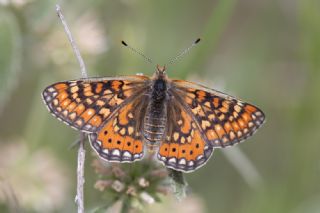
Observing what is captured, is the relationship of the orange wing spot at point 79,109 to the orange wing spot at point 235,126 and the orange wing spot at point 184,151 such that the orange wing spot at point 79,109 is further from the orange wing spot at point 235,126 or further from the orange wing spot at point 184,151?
the orange wing spot at point 235,126

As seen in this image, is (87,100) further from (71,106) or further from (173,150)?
(173,150)

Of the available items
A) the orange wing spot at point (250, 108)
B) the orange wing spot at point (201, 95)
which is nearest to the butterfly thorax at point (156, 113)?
the orange wing spot at point (201, 95)

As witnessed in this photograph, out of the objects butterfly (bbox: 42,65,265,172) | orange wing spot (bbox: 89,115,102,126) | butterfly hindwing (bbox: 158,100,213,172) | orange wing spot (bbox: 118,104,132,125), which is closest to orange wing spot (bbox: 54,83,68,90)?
butterfly (bbox: 42,65,265,172)

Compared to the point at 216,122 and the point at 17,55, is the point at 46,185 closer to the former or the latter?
the point at 17,55

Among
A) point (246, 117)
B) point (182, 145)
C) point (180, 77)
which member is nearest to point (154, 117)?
point (182, 145)

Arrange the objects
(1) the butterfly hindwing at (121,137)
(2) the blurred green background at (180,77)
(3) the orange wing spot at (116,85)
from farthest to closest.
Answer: (2) the blurred green background at (180,77) < (3) the orange wing spot at (116,85) < (1) the butterfly hindwing at (121,137)

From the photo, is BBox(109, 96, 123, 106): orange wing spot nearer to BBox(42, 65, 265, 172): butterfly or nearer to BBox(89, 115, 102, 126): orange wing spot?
BBox(42, 65, 265, 172): butterfly

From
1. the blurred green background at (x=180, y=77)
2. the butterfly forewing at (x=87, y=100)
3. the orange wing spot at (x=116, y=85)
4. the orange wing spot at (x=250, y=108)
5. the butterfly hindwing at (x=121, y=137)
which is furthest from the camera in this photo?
the blurred green background at (x=180, y=77)
